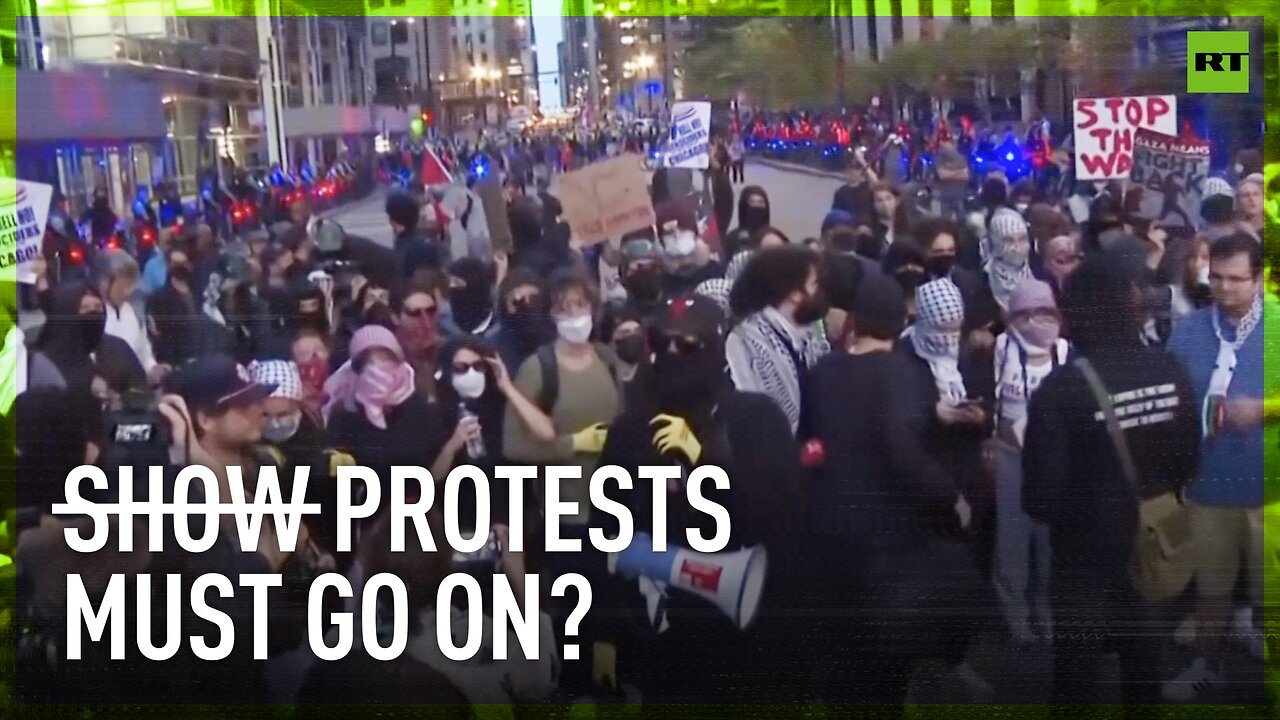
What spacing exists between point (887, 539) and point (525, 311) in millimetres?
892

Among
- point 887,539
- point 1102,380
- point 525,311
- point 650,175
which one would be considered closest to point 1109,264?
point 1102,380

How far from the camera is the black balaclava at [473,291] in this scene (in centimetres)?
292

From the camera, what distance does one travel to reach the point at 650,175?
2926 millimetres

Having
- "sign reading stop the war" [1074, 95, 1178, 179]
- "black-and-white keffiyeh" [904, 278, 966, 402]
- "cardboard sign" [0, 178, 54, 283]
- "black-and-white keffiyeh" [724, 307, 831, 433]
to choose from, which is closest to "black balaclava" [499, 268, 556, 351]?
"black-and-white keffiyeh" [724, 307, 831, 433]

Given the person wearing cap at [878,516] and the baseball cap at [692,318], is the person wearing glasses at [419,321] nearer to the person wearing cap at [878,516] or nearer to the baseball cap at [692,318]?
the baseball cap at [692,318]

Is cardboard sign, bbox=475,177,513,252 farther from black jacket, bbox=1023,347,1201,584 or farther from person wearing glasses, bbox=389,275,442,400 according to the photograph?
black jacket, bbox=1023,347,1201,584

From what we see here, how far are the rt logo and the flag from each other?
5.05ft

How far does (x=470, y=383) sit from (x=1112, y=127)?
4.66 feet

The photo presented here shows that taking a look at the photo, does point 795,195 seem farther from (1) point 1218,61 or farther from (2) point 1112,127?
(1) point 1218,61

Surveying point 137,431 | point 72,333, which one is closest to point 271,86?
point 72,333

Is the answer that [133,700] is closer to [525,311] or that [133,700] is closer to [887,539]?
[525,311]

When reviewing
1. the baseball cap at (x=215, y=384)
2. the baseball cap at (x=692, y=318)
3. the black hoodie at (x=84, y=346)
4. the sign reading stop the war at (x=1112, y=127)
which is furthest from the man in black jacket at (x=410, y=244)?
the sign reading stop the war at (x=1112, y=127)

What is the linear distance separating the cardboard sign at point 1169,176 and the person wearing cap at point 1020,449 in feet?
0.91

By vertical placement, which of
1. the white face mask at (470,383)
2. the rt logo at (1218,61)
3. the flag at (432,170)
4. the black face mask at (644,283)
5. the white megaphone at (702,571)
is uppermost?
the rt logo at (1218,61)
